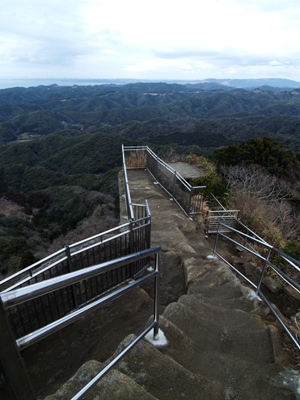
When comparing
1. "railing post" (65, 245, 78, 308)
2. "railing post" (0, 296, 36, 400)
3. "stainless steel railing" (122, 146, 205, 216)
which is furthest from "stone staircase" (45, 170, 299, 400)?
"stainless steel railing" (122, 146, 205, 216)

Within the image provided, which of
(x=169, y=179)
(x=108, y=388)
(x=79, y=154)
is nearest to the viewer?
(x=108, y=388)

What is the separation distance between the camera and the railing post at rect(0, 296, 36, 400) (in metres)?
0.83

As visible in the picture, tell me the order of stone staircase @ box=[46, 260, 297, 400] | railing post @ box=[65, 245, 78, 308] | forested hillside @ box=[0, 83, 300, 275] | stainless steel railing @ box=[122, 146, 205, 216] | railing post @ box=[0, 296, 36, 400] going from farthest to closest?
forested hillside @ box=[0, 83, 300, 275]
stainless steel railing @ box=[122, 146, 205, 216]
railing post @ box=[65, 245, 78, 308]
stone staircase @ box=[46, 260, 297, 400]
railing post @ box=[0, 296, 36, 400]

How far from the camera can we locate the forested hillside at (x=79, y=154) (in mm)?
26375

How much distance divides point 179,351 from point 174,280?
2.32 metres

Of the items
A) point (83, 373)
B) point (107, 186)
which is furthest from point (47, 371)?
point (107, 186)

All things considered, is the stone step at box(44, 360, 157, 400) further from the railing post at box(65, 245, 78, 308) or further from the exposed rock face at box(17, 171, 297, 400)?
the railing post at box(65, 245, 78, 308)

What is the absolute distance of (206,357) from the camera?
2.36 meters

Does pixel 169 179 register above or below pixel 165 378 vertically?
below

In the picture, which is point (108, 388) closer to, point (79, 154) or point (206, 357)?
point (206, 357)

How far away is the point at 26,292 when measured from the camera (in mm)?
Result: 979

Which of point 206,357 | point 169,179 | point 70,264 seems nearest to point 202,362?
point 206,357

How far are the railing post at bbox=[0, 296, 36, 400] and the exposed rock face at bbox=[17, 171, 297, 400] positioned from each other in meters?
0.92

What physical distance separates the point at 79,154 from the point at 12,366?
75.2 m
